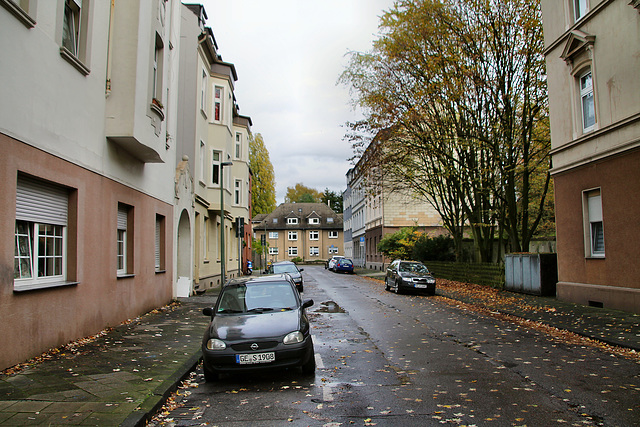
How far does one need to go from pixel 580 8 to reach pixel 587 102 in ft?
9.84

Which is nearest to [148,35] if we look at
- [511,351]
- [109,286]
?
[109,286]

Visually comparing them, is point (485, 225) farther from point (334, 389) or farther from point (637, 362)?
point (334, 389)

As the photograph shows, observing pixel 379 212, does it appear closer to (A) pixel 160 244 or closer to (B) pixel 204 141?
(B) pixel 204 141

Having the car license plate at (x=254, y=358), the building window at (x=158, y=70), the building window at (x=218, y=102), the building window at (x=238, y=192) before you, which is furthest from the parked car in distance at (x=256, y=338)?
the building window at (x=238, y=192)

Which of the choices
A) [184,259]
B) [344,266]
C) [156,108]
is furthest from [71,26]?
[344,266]

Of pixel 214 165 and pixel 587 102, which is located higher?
pixel 587 102

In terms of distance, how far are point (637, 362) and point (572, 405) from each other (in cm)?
330

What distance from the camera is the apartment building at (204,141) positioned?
70.5 feet

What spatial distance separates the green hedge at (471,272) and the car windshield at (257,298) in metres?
16.1

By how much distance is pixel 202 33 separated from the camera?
22609 millimetres

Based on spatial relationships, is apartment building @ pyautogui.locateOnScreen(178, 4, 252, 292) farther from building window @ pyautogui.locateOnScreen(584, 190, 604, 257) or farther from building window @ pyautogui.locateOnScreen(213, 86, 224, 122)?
building window @ pyautogui.locateOnScreen(584, 190, 604, 257)

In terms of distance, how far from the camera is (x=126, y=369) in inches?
300

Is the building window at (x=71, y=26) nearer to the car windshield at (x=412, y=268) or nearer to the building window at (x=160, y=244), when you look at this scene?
the building window at (x=160, y=244)

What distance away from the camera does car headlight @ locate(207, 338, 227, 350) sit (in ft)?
23.2
